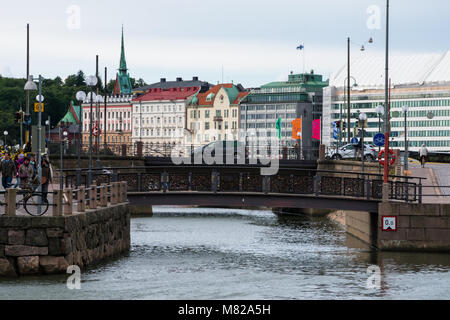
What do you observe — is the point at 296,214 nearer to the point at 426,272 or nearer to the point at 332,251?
the point at 332,251

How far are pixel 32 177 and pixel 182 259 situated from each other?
6191 mm

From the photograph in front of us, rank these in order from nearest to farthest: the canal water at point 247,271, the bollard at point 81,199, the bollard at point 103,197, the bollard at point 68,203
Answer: the canal water at point 247,271 → the bollard at point 68,203 → the bollard at point 81,199 → the bollard at point 103,197

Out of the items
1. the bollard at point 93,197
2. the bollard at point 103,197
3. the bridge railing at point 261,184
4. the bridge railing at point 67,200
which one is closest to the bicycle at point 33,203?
the bridge railing at point 67,200

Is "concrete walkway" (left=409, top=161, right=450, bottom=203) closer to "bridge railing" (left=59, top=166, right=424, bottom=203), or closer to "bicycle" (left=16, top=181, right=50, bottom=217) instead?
"bridge railing" (left=59, top=166, right=424, bottom=203)

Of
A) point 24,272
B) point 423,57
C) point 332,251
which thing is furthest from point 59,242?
point 423,57

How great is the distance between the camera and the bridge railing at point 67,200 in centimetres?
3158

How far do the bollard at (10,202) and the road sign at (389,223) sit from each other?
15393 millimetres

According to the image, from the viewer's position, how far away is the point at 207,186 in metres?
45.7

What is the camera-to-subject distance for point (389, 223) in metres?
41.2

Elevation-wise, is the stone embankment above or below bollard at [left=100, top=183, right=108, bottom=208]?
below

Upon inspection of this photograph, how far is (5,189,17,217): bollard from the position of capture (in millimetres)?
31391

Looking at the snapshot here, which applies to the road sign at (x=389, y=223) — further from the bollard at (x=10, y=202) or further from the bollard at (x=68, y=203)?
the bollard at (x=10, y=202)

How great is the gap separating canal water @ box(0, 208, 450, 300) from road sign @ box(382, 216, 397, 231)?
1.07 meters

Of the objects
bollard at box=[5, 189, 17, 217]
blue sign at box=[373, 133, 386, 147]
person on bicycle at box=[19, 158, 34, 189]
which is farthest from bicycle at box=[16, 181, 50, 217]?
blue sign at box=[373, 133, 386, 147]
